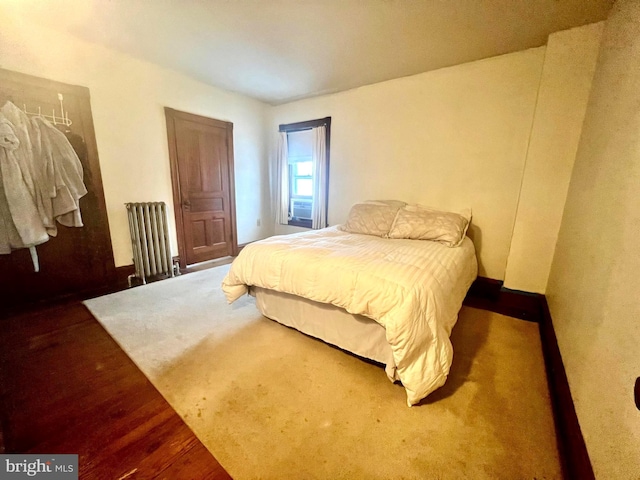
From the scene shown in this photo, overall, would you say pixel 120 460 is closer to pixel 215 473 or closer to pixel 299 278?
pixel 215 473

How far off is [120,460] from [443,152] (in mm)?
3562

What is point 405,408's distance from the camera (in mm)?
1360

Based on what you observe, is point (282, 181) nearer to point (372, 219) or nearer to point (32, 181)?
point (372, 219)

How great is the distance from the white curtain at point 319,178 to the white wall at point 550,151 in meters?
2.41

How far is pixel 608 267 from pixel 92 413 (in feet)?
8.50

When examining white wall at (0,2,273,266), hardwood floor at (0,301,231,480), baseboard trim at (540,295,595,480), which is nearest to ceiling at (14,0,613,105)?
white wall at (0,2,273,266)

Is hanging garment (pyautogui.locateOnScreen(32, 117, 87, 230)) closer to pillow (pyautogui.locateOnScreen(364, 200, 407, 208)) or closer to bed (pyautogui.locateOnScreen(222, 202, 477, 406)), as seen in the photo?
bed (pyautogui.locateOnScreen(222, 202, 477, 406))

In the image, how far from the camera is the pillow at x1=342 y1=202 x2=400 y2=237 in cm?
276

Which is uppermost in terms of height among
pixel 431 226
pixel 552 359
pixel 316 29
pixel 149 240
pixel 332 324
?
pixel 316 29

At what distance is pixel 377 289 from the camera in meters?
1.42

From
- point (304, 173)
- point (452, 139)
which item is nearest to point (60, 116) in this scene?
point (304, 173)

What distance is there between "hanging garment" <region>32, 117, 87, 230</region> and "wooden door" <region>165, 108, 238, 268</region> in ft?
3.70

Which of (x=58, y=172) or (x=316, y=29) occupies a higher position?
(x=316, y=29)

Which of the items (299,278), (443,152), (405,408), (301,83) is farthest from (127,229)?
(443,152)
